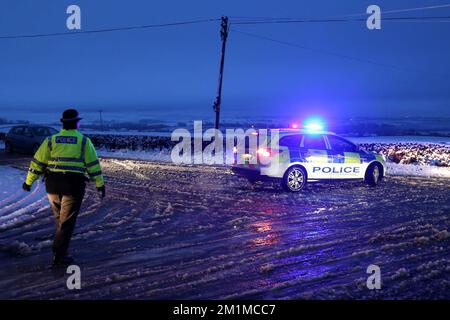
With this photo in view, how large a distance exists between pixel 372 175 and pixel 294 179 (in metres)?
2.82

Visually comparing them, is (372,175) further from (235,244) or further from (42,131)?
(42,131)

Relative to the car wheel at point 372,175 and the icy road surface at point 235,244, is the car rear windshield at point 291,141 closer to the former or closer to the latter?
the icy road surface at point 235,244

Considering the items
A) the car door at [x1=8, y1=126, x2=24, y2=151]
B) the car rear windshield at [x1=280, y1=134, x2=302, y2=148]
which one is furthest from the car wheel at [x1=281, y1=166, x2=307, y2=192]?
the car door at [x1=8, y1=126, x2=24, y2=151]

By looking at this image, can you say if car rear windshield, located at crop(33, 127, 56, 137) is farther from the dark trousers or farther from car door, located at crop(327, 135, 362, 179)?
the dark trousers

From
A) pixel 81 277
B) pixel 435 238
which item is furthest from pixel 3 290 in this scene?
pixel 435 238

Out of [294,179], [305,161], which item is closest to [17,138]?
[294,179]

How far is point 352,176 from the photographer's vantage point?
13859 mm

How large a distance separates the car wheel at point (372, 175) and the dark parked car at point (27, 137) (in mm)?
16012

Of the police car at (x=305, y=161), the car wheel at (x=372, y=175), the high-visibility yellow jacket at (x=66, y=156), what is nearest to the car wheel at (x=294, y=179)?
the police car at (x=305, y=161)

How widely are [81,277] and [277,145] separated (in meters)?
7.68

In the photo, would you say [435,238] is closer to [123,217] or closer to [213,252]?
[213,252]

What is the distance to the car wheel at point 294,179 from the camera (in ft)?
41.3

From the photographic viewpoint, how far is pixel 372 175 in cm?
1413

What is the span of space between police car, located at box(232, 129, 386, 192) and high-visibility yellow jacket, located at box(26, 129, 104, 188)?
22.6 feet
